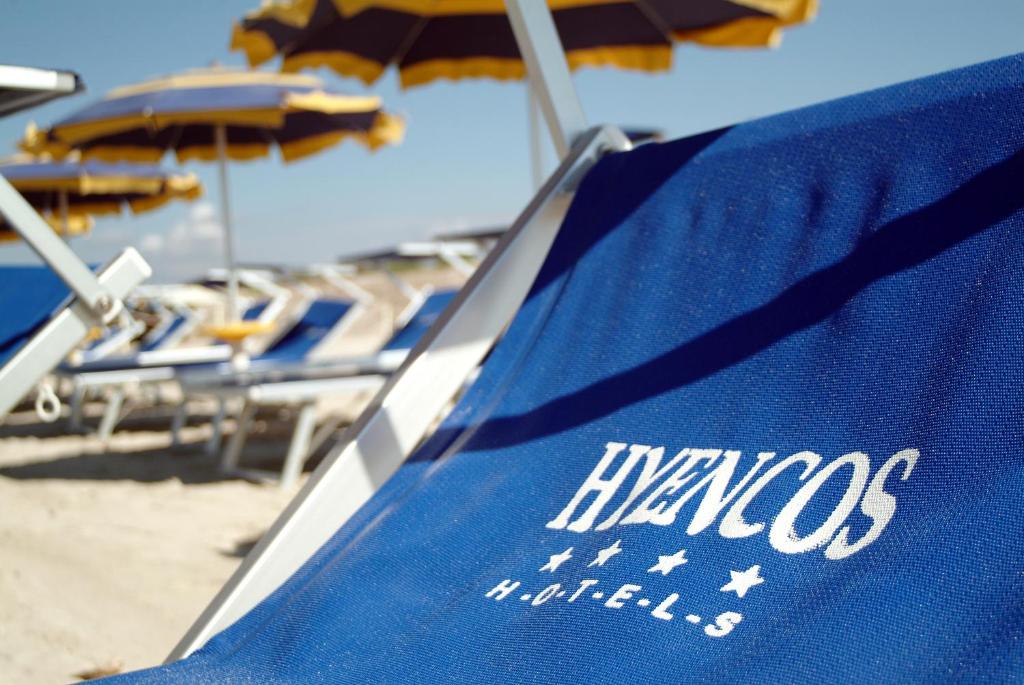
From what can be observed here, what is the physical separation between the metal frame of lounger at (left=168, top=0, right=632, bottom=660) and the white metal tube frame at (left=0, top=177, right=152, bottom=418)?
0.70 metres

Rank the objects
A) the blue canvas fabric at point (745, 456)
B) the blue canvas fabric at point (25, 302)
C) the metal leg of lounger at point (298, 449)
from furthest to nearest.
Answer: the metal leg of lounger at point (298, 449)
the blue canvas fabric at point (25, 302)
the blue canvas fabric at point (745, 456)

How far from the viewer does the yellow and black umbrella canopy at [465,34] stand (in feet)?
14.5

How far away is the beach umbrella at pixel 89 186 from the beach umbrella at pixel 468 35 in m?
3.22

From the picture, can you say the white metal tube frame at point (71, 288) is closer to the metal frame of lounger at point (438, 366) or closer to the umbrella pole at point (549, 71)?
the metal frame of lounger at point (438, 366)

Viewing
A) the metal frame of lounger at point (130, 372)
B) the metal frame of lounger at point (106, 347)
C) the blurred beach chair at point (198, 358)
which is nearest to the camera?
the blurred beach chair at point (198, 358)

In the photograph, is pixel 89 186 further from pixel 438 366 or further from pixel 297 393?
pixel 438 366

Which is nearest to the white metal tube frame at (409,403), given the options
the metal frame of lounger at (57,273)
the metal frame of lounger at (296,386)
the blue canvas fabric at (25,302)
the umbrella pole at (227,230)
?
the metal frame of lounger at (57,273)

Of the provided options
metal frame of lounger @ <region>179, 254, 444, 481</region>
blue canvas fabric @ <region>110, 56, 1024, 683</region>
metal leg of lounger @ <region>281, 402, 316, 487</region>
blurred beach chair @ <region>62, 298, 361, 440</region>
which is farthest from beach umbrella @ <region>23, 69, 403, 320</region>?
blue canvas fabric @ <region>110, 56, 1024, 683</region>

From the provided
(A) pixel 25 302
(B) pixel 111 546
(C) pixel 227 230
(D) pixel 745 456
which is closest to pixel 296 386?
(B) pixel 111 546

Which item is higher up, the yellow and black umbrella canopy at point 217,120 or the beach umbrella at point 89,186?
the beach umbrella at point 89,186

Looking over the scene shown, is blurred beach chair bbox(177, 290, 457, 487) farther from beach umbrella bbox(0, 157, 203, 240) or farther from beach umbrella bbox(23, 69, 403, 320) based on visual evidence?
beach umbrella bbox(0, 157, 203, 240)

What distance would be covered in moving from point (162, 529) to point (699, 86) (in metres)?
2.58

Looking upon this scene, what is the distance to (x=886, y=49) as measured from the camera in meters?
2.08

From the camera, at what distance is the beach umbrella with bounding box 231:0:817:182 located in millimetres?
4434
